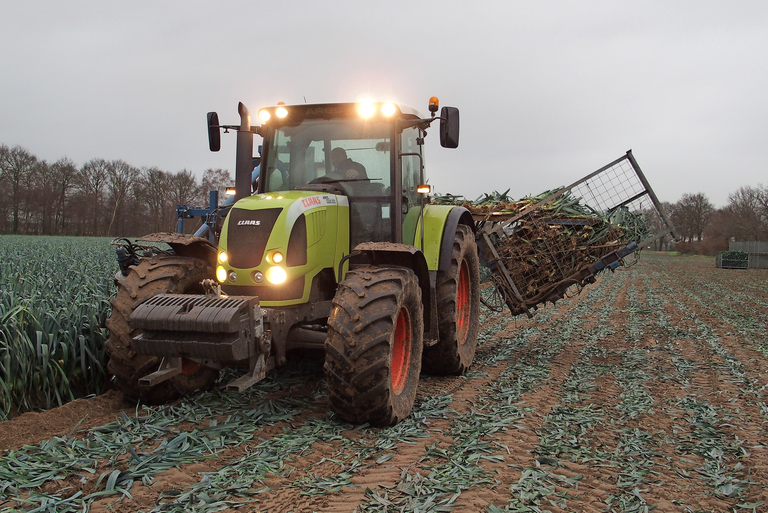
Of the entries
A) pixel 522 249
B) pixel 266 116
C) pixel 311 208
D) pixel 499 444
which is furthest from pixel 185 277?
pixel 522 249

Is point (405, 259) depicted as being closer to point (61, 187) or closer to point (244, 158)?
point (244, 158)

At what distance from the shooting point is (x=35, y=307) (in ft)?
18.1

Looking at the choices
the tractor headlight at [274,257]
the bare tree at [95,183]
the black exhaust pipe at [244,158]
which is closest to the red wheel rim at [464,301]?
the black exhaust pipe at [244,158]

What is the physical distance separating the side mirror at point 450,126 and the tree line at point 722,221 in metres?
41.5

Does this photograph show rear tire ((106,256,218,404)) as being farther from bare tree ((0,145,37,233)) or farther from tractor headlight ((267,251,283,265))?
bare tree ((0,145,37,233))

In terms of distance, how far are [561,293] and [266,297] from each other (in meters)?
4.62

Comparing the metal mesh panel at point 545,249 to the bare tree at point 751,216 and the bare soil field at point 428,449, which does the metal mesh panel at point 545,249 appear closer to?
the bare soil field at point 428,449

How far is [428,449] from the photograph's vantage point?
13.0ft

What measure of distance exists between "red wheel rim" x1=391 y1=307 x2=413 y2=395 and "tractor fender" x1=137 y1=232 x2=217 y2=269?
186 centimetres

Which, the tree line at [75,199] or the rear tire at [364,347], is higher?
the tree line at [75,199]

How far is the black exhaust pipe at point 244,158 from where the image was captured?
5.40 meters

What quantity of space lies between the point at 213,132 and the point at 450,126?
7.27 ft

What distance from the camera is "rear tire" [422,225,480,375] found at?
233 inches

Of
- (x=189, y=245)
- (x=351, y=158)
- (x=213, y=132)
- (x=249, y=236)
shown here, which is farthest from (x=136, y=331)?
(x=351, y=158)
